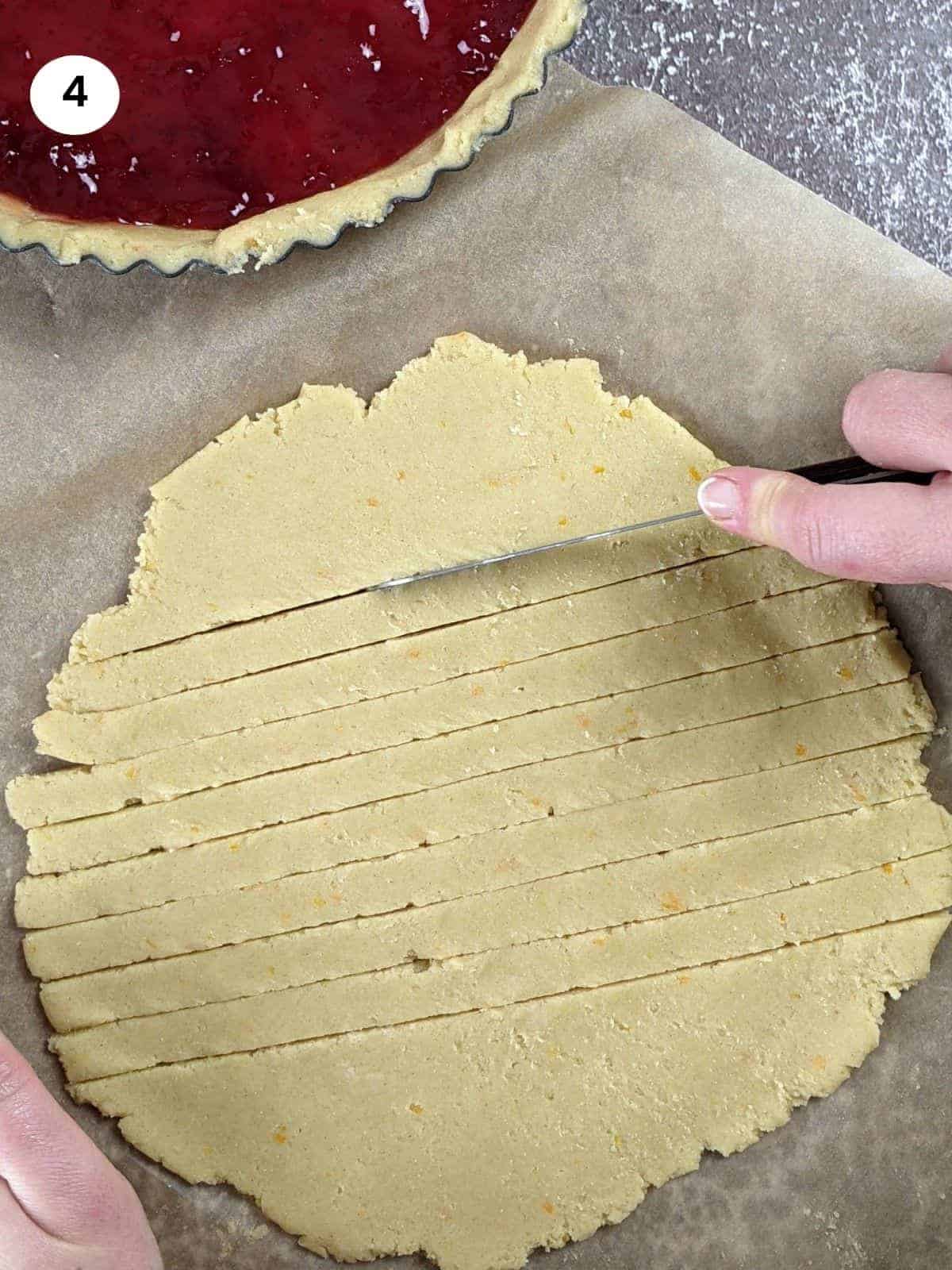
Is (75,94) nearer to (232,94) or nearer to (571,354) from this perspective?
(232,94)

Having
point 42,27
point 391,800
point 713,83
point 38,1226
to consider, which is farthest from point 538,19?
point 38,1226

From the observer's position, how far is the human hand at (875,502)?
180 cm

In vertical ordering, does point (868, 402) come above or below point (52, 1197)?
above

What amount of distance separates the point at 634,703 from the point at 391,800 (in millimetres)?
485

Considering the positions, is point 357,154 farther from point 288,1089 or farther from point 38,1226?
point 38,1226

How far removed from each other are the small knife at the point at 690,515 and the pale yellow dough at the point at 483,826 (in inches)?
1.0

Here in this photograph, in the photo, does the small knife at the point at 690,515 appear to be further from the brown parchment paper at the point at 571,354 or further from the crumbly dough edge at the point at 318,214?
the crumbly dough edge at the point at 318,214

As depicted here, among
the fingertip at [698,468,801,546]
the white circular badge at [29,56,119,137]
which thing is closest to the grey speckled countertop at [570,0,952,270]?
the fingertip at [698,468,801,546]

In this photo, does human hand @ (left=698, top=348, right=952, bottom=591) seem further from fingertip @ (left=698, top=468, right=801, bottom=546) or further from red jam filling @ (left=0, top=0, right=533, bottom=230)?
red jam filling @ (left=0, top=0, right=533, bottom=230)

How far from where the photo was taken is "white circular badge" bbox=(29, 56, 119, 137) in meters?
1.88

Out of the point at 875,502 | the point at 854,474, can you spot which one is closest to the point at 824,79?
the point at 854,474

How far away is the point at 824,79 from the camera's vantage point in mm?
2299

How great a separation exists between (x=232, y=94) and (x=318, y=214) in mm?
227

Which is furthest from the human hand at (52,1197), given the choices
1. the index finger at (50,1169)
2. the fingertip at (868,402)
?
the fingertip at (868,402)
